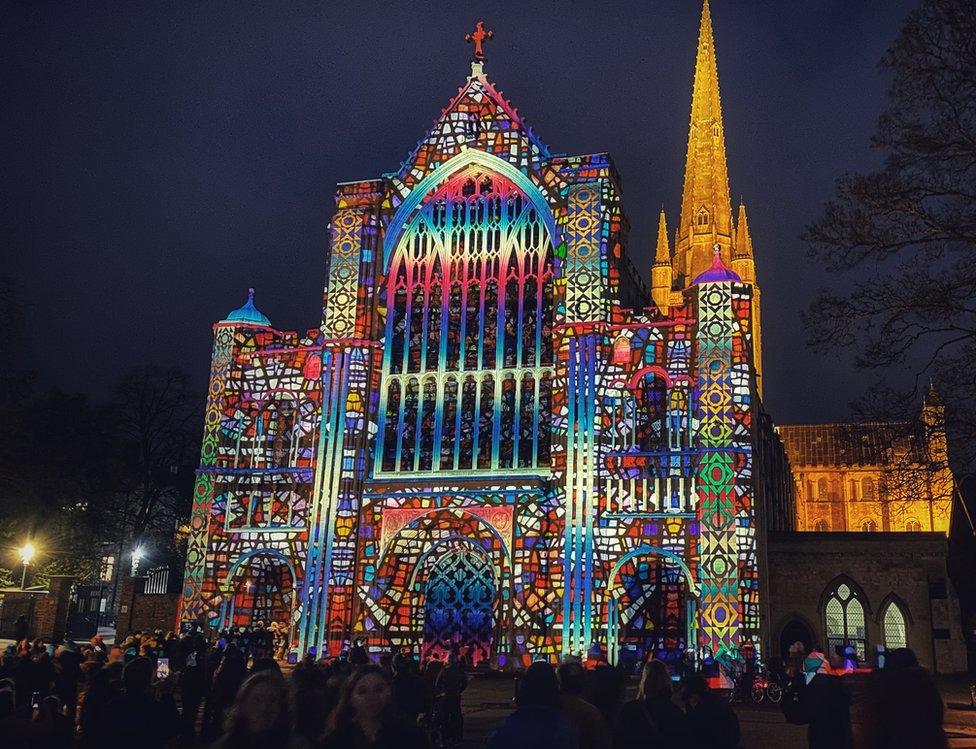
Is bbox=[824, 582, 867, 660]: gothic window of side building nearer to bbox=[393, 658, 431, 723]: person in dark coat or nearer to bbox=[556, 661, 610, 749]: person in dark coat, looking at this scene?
bbox=[393, 658, 431, 723]: person in dark coat

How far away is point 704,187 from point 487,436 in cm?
4771

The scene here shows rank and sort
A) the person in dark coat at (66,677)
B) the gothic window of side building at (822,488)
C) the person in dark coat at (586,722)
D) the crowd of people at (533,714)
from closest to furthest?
the crowd of people at (533,714) → the person in dark coat at (586,722) → the person in dark coat at (66,677) → the gothic window of side building at (822,488)

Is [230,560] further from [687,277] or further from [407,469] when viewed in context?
[687,277]

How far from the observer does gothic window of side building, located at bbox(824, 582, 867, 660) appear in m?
35.3

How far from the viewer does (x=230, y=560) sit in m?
34.8

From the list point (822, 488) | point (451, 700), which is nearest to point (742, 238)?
point (822, 488)

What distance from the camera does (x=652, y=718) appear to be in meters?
7.53

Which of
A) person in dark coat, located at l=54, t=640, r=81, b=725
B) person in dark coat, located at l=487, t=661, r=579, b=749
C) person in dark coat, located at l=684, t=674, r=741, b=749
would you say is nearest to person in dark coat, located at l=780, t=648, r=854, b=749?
person in dark coat, located at l=684, t=674, r=741, b=749

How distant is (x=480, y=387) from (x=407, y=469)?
386 cm

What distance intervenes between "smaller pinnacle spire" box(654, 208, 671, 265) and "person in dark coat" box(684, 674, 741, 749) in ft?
232

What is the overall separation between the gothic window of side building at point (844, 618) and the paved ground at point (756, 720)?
5.32m

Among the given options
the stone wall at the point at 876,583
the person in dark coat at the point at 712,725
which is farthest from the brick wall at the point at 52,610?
the person in dark coat at the point at 712,725

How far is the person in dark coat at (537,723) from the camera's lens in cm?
620

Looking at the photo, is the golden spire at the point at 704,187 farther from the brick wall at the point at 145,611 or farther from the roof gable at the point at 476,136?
the brick wall at the point at 145,611
